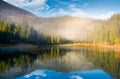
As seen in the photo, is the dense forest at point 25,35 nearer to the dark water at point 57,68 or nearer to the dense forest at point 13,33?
the dense forest at point 13,33

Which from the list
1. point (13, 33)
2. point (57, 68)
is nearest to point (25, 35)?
point (13, 33)

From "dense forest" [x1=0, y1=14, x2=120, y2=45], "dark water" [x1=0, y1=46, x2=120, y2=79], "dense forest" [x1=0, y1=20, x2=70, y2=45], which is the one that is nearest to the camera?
"dark water" [x1=0, y1=46, x2=120, y2=79]

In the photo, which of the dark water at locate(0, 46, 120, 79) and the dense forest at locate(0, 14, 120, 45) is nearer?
the dark water at locate(0, 46, 120, 79)

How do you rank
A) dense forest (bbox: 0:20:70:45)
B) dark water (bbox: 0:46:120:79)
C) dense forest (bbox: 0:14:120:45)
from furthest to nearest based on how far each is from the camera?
dense forest (bbox: 0:14:120:45) → dense forest (bbox: 0:20:70:45) → dark water (bbox: 0:46:120:79)

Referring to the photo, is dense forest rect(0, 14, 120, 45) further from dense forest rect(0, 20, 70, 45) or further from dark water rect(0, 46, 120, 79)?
dark water rect(0, 46, 120, 79)

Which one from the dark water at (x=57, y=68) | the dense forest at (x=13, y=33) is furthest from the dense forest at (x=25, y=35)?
the dark water at (x=57, y=68)

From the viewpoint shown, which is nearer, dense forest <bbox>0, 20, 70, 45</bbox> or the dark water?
the dark water

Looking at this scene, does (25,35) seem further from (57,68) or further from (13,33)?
(57,68)

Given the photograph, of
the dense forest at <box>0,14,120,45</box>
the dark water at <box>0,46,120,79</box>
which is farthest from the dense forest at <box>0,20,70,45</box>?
the dark water at <box>0,46,120,79</box>

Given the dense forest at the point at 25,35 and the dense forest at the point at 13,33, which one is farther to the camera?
the dense forest at the point at 25,35

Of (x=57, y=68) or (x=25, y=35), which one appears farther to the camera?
(x=25, y=35)

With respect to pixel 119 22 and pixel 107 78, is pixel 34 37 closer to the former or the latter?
pixel 119 22

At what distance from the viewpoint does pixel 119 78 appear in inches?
1000

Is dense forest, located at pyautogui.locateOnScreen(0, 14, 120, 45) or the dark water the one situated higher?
dense forest, located at pyautogui.locateOnScreen(0, 14, 120, 45)
